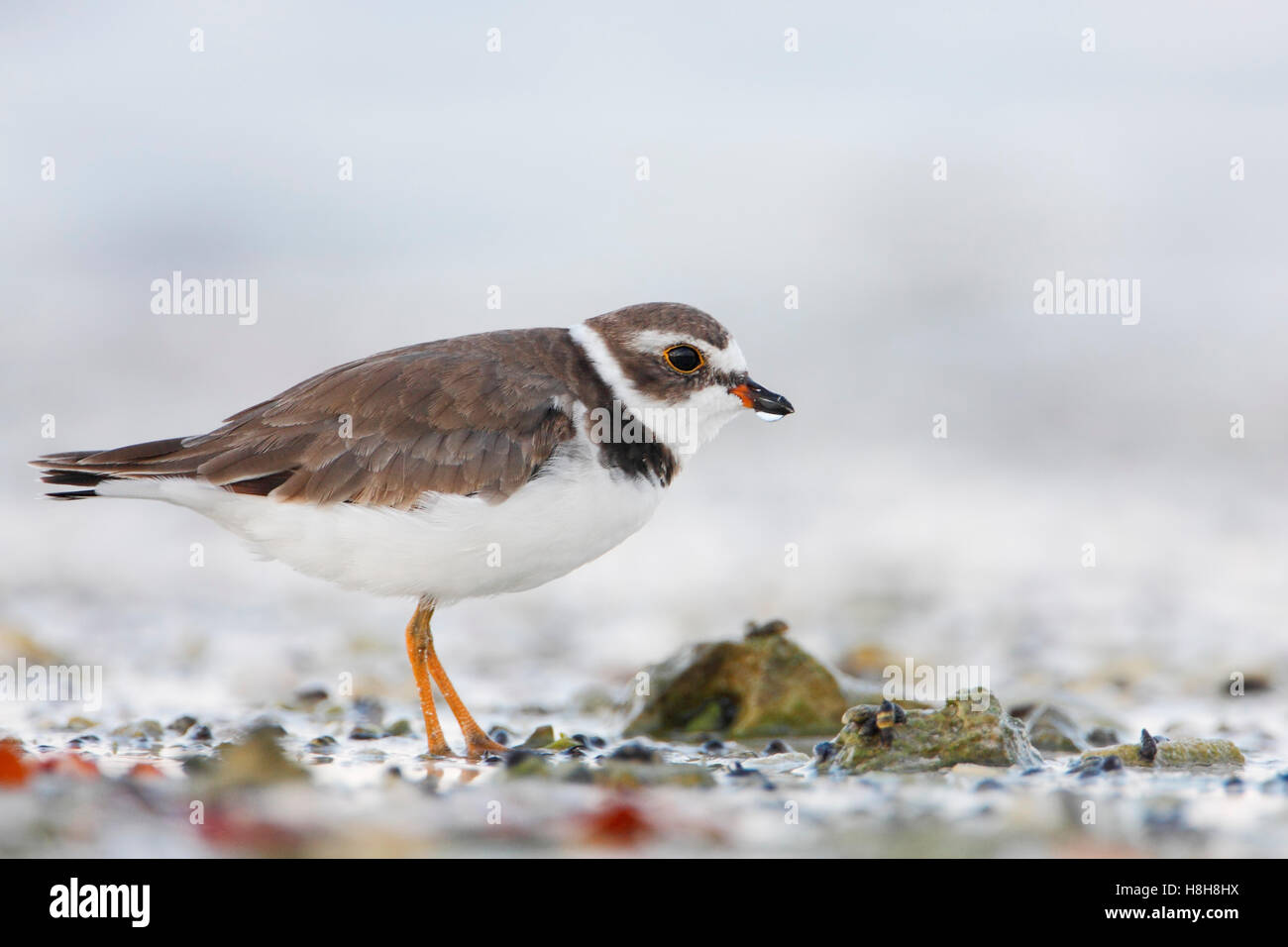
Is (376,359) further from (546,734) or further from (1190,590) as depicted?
(1190,590)

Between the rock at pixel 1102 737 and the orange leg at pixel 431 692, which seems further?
the rock at pixel 1102 737

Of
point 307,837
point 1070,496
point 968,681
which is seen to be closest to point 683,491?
point 1070,496

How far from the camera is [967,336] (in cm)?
1672

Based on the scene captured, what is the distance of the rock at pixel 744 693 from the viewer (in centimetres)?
648

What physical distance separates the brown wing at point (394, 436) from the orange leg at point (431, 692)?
793mm

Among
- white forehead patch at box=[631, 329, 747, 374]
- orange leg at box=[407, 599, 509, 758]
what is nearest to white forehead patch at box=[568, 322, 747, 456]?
white forehead patch at box=[631, 329, 747, 374]

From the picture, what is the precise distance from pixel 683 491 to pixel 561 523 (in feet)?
20.5

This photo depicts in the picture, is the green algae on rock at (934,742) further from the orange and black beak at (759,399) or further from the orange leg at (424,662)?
the orange leg at (424,662)

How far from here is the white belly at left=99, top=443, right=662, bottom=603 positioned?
5.76m

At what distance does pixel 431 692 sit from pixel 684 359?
2.20 meters

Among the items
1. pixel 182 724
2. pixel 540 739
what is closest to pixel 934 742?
pixel 540 739

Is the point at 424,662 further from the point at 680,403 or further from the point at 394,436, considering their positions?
the point at 680,403

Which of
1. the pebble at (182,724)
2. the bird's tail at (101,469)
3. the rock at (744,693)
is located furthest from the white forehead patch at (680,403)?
the pebble at (182,724)
